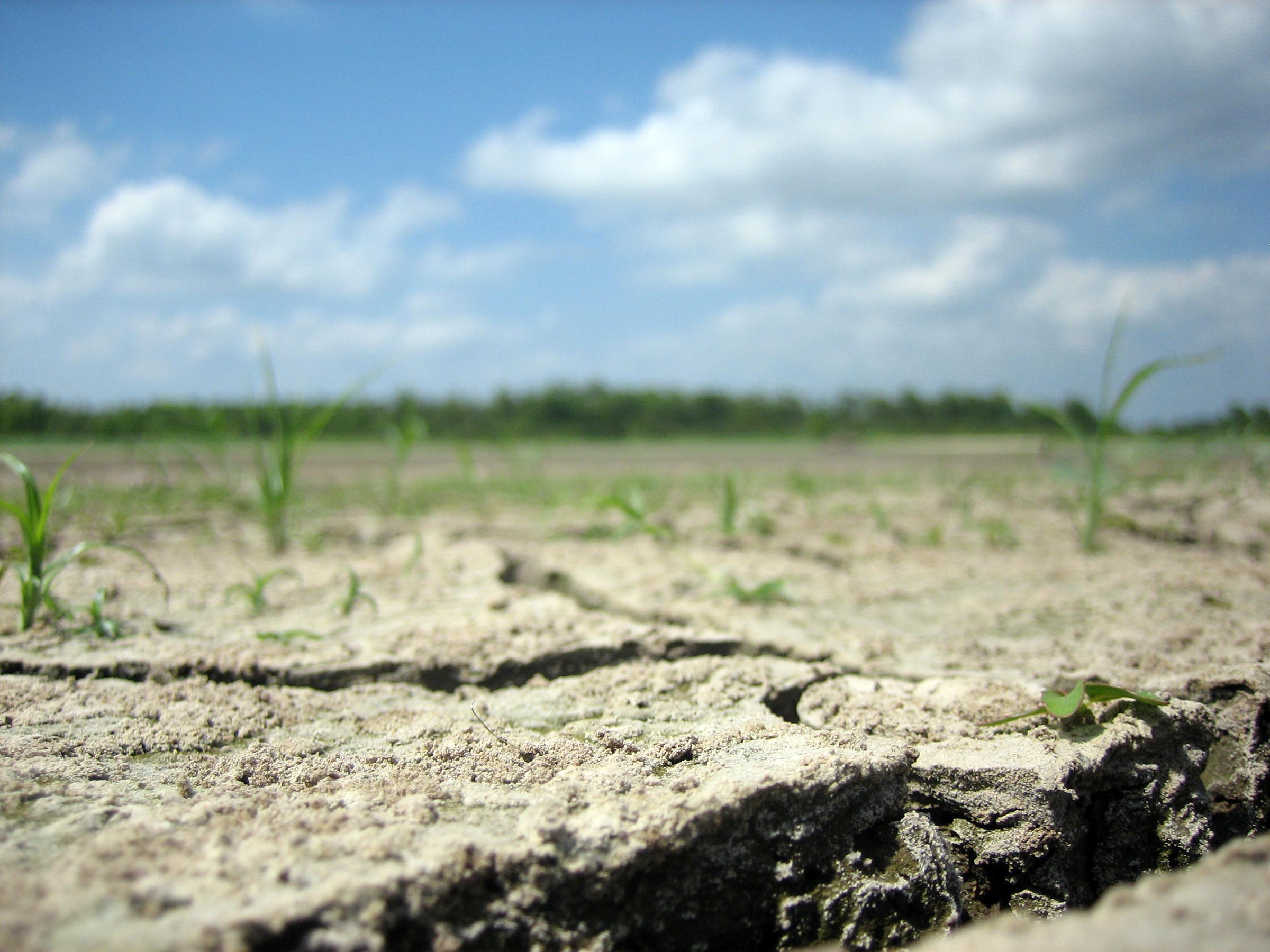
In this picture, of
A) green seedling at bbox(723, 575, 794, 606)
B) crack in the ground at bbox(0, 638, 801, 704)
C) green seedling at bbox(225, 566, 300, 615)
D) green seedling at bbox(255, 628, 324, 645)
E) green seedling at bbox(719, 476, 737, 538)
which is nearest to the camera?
crack in the ground at bbox(0, 638, 801, 704)

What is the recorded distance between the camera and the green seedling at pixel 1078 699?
4.11ft

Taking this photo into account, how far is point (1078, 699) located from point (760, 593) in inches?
34.5

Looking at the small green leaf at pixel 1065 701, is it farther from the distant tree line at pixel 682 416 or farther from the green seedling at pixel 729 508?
the distant tree line at pixel 682 416

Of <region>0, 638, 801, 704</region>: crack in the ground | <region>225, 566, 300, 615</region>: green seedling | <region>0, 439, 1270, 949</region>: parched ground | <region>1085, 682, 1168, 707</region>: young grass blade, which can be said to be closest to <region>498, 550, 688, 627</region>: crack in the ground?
<region>0, 439, 1270, 949</region>: parched ground

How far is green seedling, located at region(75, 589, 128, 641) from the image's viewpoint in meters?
1.67

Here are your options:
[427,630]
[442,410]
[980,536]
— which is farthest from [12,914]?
[442,410]

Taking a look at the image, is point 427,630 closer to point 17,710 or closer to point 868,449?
point 17,710

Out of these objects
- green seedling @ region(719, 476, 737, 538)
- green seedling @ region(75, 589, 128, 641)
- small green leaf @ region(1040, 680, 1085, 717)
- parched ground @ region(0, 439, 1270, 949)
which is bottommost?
parched ground @ region(0, 439, 1270, 949)

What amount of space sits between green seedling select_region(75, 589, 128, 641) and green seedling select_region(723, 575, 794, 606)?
4.53ft

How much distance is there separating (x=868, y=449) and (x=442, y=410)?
704 centimetres

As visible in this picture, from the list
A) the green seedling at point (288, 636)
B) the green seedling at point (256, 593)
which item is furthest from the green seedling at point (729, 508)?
the green seedling at point (288, 636)

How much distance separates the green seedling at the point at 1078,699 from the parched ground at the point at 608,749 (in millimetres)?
35

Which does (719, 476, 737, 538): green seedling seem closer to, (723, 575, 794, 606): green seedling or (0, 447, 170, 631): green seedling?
(723, 575, 794, 606): green seedling

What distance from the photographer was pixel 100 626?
1.67 metres
